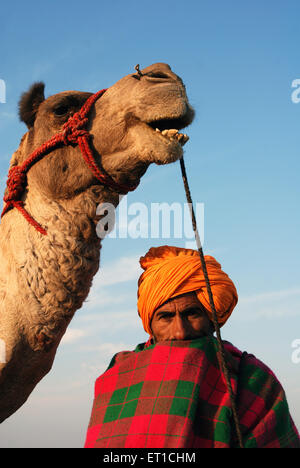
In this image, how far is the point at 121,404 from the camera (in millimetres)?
3148

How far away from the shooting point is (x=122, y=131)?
3.29 m

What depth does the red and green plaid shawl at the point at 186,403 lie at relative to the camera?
289cm

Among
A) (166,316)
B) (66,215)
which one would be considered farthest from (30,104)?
(166,316)

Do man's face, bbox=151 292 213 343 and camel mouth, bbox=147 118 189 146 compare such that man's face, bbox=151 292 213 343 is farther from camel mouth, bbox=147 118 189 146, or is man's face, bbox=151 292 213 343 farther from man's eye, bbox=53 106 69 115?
man's eye, bbox=53 106 69 115

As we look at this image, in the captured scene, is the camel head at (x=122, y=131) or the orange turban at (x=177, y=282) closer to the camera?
the camel head at (x=122, y=131)

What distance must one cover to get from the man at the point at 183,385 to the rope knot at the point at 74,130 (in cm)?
91

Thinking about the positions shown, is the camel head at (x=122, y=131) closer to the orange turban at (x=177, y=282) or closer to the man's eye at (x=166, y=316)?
the orange turban at (x=177, y=282)

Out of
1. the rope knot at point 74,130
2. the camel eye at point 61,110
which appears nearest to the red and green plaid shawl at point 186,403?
the rope knot at point 74,130

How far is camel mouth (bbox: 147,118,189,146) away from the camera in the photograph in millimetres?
3148

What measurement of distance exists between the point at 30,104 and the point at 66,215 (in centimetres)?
82

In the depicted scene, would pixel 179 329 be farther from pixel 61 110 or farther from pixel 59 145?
pixel 61 110

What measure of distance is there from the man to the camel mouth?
807 millimetres
